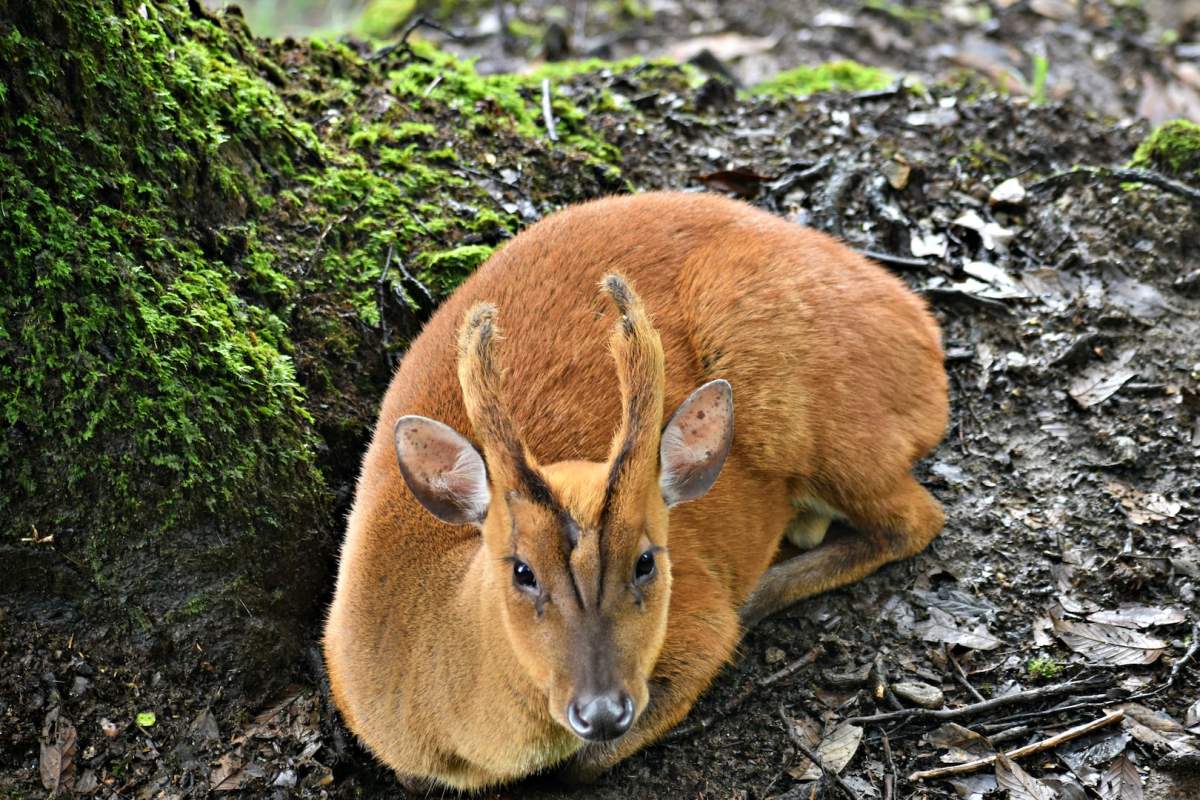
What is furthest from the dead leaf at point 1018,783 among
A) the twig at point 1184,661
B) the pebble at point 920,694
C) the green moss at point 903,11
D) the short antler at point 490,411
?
the green moss at point 903,11

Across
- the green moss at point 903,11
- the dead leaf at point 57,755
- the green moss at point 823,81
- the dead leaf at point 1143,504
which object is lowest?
the dead leaf at point 57,755

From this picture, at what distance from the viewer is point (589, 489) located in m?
3.50

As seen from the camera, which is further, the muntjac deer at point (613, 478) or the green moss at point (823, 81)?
the green moss at point (823, 81)

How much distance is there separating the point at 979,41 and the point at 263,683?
330 inches

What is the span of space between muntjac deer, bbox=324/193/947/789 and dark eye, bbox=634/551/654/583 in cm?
1

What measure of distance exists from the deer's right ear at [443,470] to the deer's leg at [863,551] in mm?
1666

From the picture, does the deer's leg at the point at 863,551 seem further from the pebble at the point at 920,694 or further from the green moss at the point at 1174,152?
the green moss at the point at 1174,152

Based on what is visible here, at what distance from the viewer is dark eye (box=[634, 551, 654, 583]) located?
3586mm

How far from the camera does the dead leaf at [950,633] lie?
4535mm

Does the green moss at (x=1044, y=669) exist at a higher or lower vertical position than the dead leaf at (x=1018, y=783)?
higher

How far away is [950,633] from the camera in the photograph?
15.1ft

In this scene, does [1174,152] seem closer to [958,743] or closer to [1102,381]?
[1102,381]

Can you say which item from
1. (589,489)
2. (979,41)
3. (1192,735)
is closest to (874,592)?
(1192,735)

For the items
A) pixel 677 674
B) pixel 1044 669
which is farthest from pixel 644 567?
pixel 1044 669
